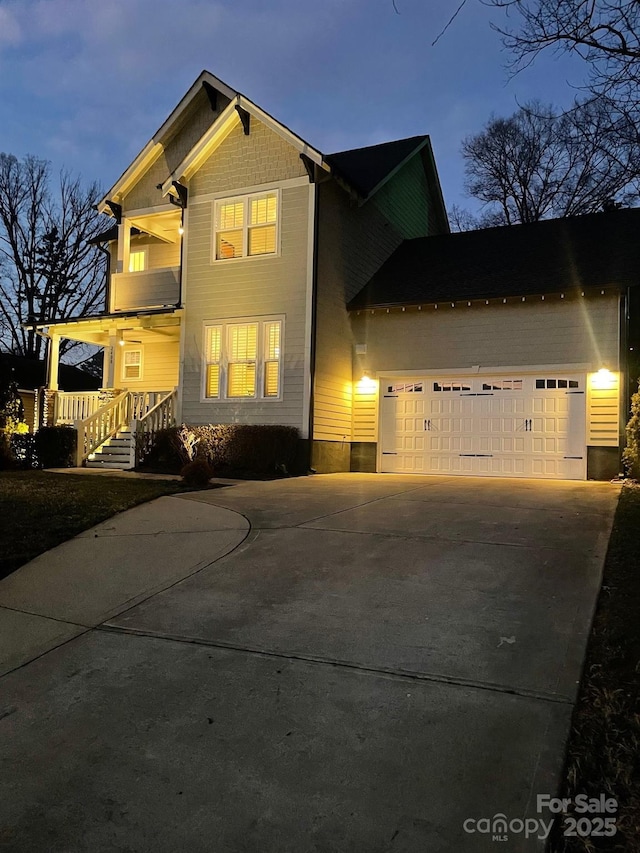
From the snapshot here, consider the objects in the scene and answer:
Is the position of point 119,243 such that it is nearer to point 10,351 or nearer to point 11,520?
point 11,520

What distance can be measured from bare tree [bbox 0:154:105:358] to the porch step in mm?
21578

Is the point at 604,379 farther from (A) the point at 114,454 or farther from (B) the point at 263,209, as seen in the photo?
(A) the point at 114,454

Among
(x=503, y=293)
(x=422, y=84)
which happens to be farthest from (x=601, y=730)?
(x=503, y=293)

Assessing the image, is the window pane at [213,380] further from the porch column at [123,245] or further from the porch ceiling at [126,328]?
the porch column at [123,245]

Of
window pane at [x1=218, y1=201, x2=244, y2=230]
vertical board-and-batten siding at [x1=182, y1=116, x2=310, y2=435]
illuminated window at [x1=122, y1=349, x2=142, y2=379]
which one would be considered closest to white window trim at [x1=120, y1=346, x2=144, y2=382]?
illuminated window at [x1=122, y1=349, x2=142, y2=379]

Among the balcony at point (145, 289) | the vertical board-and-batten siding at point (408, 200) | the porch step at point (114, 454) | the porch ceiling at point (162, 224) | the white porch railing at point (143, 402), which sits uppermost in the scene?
the vertical board-and-batten siding at point (408, 200)

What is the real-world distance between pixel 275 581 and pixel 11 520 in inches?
151

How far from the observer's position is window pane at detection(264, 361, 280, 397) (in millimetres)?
13938

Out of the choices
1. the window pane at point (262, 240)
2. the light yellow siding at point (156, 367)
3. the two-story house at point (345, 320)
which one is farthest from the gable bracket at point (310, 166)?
the light yellow siding at point (156, 367)

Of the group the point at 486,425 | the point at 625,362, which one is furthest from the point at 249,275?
the point at 625,362

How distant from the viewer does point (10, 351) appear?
34844 millimetres

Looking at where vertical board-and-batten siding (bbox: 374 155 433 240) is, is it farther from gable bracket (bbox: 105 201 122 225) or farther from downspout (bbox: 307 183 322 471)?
gable bracket (bbox: 105 201 122 225)

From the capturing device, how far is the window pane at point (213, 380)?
48.1ft

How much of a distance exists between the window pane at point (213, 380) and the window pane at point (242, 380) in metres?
0.35
